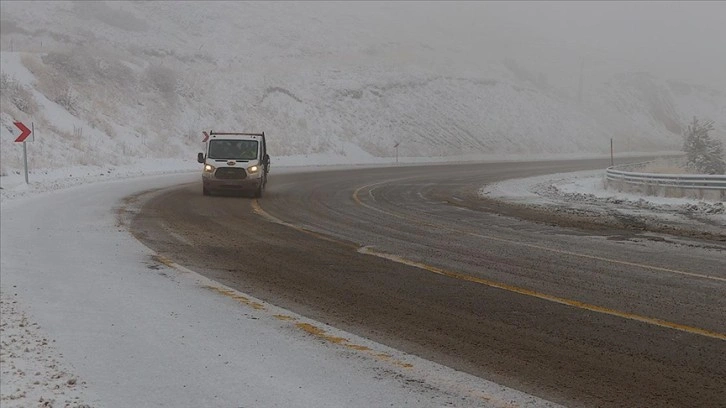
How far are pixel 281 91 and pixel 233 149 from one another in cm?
3371

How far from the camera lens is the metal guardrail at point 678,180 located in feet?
55.3

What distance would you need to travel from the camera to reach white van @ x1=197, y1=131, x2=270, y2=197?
1823 cm

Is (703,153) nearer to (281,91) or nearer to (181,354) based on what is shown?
(181,354)

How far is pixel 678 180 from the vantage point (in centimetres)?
1834

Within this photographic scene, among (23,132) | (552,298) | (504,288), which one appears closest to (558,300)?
(552,298)

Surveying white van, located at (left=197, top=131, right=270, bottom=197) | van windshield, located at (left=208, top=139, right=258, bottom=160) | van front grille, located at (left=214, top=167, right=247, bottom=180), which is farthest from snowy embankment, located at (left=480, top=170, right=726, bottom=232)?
van front grille, located at (left=214, top=167, right=247, bottom=180)

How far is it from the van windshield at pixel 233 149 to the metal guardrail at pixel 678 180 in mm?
12224

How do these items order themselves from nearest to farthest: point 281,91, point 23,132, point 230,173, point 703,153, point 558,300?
point 558,300 → point 230,173 → point 23,132 → point 703,153 → point 281,91

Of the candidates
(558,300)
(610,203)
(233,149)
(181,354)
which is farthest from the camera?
(233,149)

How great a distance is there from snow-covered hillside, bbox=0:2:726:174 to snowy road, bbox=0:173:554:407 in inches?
766

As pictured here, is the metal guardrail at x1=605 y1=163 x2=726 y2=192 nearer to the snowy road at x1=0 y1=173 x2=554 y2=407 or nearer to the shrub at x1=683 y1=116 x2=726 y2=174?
the shrub at x1=683 y1=116 x2=726 y2=174

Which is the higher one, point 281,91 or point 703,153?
point 281,91

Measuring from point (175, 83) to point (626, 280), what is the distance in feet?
142

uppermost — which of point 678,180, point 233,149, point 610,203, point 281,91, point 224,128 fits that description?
point 281,91
